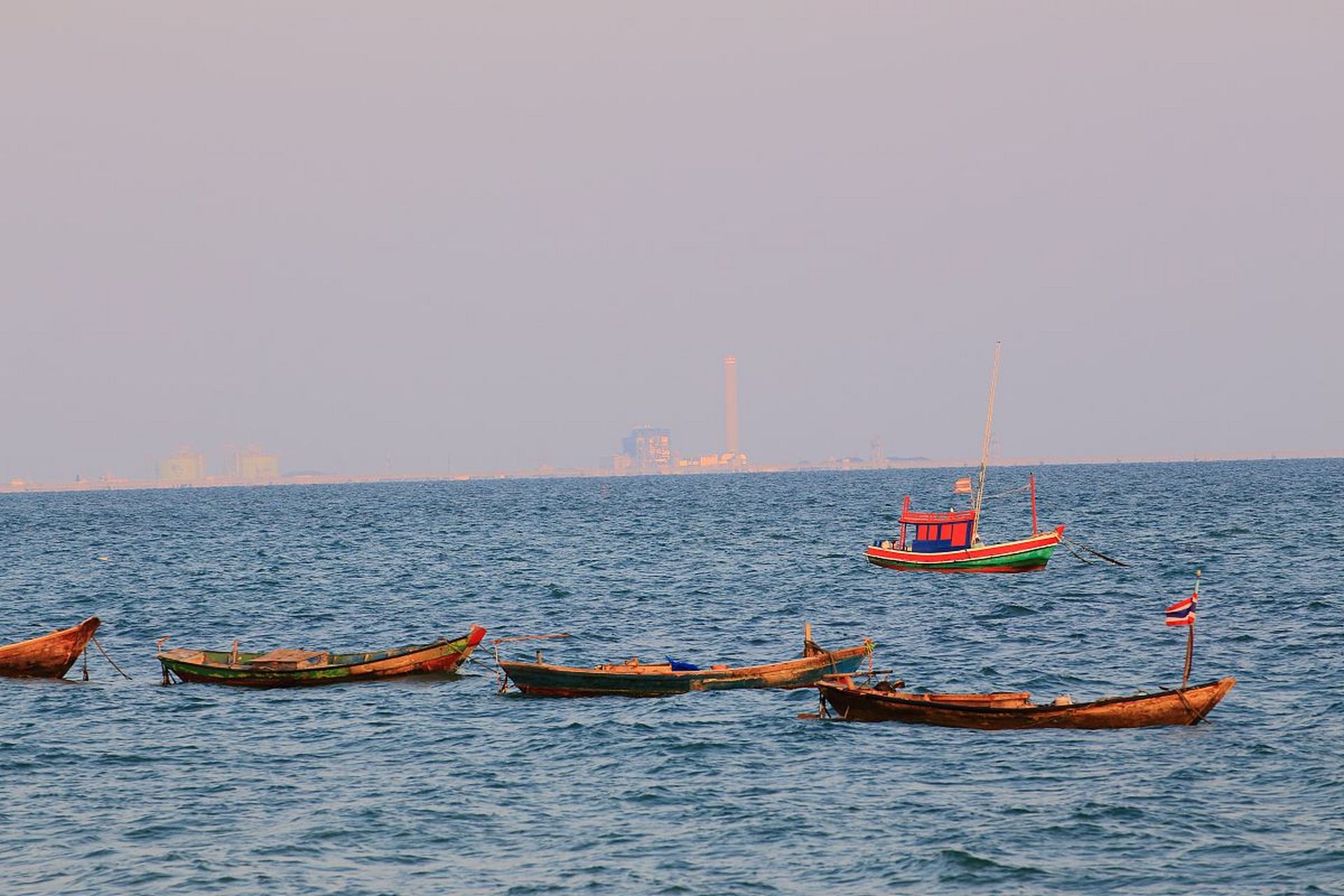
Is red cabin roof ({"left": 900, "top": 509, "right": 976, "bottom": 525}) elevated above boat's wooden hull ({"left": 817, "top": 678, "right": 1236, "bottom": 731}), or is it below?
above

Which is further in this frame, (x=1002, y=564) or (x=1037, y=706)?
(x=1002, y=564)

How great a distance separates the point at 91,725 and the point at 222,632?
1859cm

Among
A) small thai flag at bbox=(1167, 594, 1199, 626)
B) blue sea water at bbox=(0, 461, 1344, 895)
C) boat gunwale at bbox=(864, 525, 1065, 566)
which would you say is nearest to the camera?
blue sea water at bbox=(0, 461, 1344, 895)

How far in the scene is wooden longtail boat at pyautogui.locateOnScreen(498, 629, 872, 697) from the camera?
114 feet

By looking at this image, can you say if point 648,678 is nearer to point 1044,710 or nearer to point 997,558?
point 1044,710

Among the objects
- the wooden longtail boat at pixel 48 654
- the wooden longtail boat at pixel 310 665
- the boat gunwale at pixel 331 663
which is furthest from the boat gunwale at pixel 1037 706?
the wooden longtail boat at pixel 48 654

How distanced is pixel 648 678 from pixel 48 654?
1827 centimetres

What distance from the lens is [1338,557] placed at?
227 ft

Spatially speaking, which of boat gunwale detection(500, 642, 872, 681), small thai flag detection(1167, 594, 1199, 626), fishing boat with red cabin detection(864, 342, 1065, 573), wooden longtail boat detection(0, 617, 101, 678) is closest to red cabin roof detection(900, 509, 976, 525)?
fishing boat with red cabin detection(864, 342, 1065, 573)

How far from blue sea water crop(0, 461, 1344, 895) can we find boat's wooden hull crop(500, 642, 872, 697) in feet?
1.69

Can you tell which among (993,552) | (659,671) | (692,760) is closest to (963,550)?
(993,552)

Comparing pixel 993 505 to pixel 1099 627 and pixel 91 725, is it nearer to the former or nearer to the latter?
pixel 1099 627

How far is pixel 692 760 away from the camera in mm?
28203

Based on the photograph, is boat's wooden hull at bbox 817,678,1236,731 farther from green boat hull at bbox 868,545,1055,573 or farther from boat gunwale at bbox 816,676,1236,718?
green boat hull at bbox 868,545,1055,573
